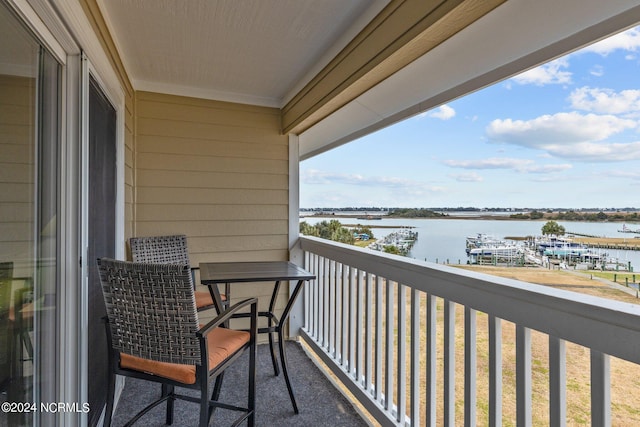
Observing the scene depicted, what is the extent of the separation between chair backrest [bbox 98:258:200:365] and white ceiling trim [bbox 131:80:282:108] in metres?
2.11

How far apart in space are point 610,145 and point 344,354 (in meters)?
2.28

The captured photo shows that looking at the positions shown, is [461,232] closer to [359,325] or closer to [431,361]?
[431,361]

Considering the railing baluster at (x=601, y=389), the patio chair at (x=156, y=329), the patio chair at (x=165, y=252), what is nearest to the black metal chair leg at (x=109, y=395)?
the patio chair at (x=156, y=329)

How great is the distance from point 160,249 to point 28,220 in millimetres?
1826

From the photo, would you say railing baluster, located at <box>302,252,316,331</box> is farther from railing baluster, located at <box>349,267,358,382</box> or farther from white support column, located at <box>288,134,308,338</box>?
railing baluster, located at <box>349,267,358,382</box>

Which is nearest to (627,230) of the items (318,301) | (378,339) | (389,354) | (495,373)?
(495,373)

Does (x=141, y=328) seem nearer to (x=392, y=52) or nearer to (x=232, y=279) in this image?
(x=232, y=279)

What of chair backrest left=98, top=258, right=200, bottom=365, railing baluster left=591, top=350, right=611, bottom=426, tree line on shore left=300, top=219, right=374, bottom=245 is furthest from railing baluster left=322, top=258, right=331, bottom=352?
railing baluster left=591, top=350, right=611, bottom=426

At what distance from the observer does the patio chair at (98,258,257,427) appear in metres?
1.59

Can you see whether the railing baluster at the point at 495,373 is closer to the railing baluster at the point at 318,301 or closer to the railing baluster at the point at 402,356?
the railing baluster at the point at 402,356

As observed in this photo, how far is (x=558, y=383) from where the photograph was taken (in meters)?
1.19

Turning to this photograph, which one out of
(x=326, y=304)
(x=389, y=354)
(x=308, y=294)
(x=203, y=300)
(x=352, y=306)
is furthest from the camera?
(x=308, y=294)

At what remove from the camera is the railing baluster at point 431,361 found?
1781mm

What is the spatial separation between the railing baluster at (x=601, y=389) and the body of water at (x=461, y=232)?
29cm
